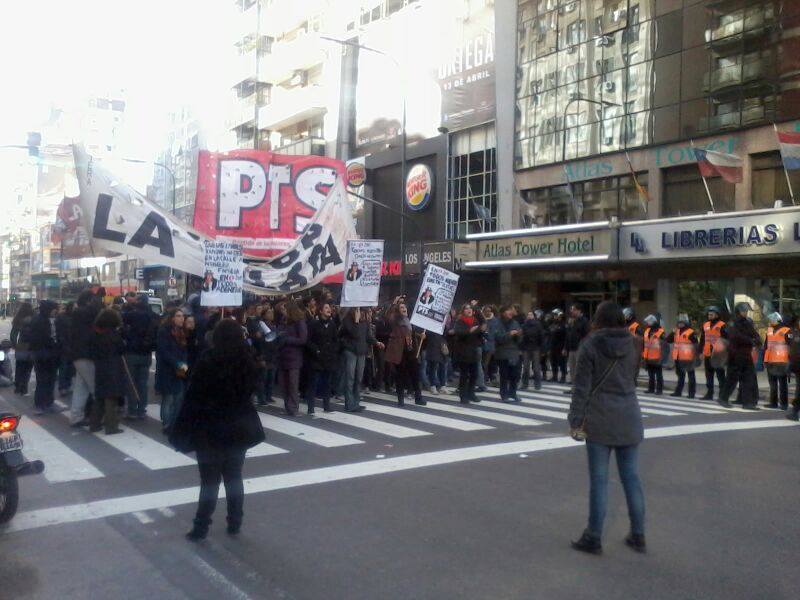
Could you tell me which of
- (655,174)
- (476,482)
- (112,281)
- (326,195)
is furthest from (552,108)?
(112,281)

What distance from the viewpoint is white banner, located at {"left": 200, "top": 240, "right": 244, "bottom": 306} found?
1102 cm

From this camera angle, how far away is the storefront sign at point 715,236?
20.9 metres

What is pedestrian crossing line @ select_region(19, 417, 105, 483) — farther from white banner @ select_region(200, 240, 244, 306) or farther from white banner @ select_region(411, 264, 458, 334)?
white banner @ select_region(411, 264, 458, 334)

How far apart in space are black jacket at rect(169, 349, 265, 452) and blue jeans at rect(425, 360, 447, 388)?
32.2 ft

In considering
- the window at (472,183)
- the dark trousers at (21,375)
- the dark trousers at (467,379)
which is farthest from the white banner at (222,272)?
the window at (472,183)

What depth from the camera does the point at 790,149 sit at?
2047 centimetres

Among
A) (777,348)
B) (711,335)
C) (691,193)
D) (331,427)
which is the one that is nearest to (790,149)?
(691,193)

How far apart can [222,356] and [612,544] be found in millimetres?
3074

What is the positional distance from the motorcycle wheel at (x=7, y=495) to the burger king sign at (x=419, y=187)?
29708 mm

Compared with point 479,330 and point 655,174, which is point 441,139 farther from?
point 479,330

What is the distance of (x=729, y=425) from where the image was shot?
11.6m

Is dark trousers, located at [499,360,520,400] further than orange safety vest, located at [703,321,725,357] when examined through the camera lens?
No

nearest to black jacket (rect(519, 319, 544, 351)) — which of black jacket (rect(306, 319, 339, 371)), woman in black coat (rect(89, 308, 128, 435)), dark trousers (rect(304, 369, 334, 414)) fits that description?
dark trousers (rect(304, 369, 334, 414))

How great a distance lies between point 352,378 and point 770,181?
15.4 metres
